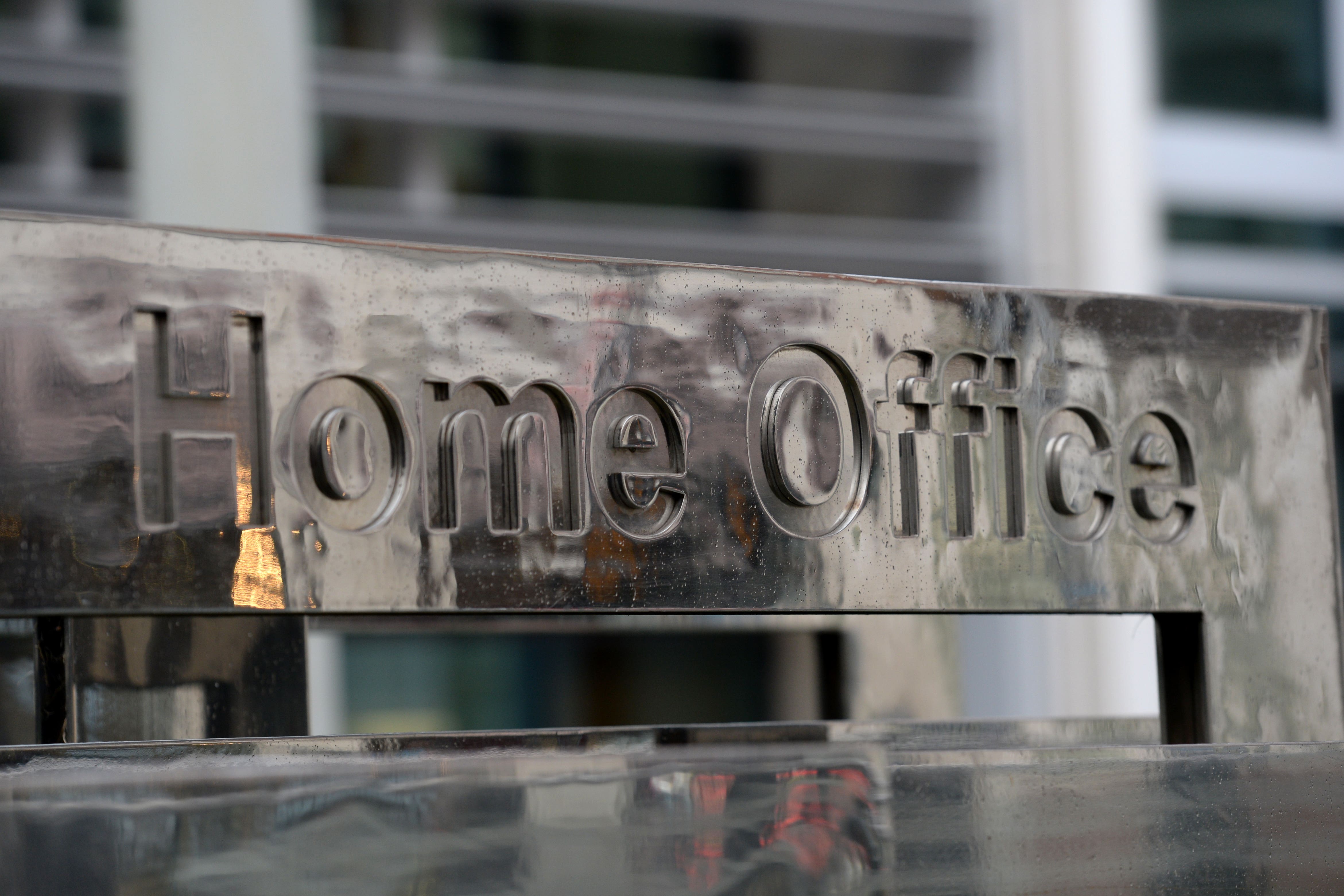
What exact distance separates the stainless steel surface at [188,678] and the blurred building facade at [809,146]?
3.62 meters

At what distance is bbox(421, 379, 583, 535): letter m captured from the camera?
28cm

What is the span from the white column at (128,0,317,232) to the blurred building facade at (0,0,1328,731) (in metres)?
1.17

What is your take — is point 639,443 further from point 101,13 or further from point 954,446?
point 101,13

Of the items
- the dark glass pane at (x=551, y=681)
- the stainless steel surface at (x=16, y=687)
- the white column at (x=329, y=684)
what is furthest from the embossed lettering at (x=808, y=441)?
the dark glass pane at (x=551, y=681)

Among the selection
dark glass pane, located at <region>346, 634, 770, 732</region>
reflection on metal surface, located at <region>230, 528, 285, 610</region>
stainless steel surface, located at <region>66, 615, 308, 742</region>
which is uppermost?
reflection on metal surface, located at <region>230, 528, 285, 610</region>

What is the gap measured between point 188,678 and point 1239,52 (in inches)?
206

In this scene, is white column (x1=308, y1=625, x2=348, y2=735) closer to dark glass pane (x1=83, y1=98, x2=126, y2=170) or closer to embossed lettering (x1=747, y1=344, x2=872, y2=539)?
dark glass pane (x1=83, y1=98, x2=126, y2=170)

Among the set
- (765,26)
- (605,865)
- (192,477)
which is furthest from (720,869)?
(765,26)

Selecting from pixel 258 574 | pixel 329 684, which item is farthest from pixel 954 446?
pixel 329 684

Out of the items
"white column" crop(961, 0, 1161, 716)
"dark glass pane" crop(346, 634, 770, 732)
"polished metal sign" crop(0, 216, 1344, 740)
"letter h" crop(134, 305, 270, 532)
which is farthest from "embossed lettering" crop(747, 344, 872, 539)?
"white column" crop(961, 0, 1161, 716)

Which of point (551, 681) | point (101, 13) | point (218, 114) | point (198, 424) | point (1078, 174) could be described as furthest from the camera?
Answer: point (551, 681)

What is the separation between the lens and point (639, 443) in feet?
0.98

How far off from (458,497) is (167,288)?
7 centimetres

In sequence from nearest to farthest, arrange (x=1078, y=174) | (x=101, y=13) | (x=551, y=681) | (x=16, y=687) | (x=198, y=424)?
(x=198, y=424) < (x=16, y=687) < (x=101, y=13) < (x=1078, y=174) < (x=551, y=681)
